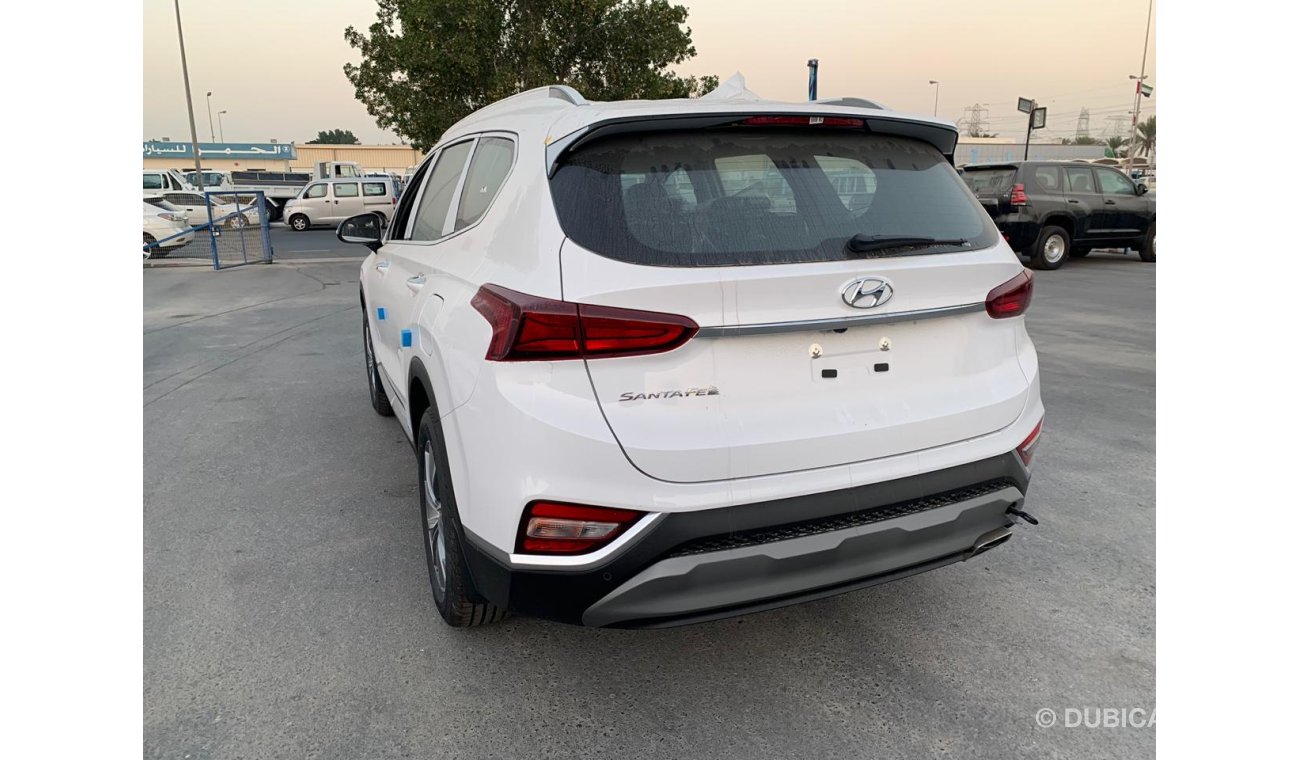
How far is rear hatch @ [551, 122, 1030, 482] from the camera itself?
2.00 m

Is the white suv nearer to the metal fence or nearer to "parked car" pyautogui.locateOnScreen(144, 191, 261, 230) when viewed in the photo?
the metal fence

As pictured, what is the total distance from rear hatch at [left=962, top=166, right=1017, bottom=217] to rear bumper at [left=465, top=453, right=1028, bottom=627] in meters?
13.2

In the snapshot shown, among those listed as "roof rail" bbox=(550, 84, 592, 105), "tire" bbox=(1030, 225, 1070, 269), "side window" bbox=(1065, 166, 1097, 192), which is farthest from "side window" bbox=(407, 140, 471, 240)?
"side window" bbox=(1065, 166, 1097, 192)

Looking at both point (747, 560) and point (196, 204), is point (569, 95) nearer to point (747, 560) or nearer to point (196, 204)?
point (747, 560)

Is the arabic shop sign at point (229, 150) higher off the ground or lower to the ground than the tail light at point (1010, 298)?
higher

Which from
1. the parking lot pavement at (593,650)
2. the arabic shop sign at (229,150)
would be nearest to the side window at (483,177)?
the parking lot pavement at (593,650)

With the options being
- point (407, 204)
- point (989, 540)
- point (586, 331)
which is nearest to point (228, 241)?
point (407, 204)

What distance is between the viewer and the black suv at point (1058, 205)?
1406 cm

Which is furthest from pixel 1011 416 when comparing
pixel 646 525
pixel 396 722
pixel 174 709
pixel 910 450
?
pixel 174 709

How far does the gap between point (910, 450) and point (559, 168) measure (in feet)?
4.15

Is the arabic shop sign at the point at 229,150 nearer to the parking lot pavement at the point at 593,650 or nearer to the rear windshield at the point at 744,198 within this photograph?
the parking lot pavement at the point at 593,650

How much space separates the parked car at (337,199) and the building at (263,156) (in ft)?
110

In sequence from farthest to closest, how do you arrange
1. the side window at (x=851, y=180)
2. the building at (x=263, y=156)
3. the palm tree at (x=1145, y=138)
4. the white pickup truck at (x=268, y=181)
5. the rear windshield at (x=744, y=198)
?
1. the palm tree at (x=1145, y=138)
2. the building at (x=263, y=156)
3. the white pickup truck at (x=268, y=181)
4. the side window at (x=851, y=180)
5. the rear windshield at (x=744, y=198)

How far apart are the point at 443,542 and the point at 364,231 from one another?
8.47 feet
